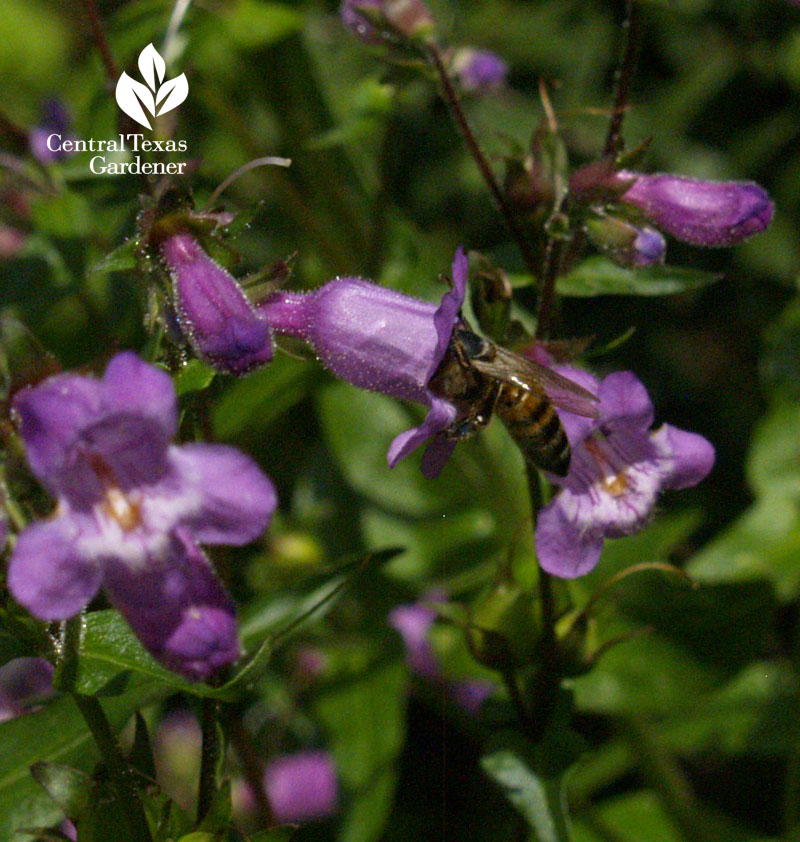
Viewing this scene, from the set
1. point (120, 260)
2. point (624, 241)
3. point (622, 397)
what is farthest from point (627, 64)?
point (120, 260)

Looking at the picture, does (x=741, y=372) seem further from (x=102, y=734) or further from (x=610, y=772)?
(x=102, y=734)

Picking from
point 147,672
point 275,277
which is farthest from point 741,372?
point 147,672

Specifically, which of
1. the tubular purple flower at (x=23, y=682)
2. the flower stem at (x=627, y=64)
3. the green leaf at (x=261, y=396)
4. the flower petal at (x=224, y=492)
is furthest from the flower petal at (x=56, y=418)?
the green leaf at (x=261, y=396)

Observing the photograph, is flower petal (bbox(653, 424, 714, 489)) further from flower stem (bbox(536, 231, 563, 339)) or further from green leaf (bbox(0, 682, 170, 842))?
green leaf (bbox(0, 682, 170, 842))

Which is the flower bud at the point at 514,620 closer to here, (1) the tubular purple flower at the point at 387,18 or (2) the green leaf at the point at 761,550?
(2) the green leaf at the point at 761,550

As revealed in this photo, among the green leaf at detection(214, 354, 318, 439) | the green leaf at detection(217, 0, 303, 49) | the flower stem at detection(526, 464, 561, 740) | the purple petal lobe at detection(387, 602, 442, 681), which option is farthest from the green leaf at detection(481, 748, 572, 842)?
the green leaf at detection(217, 0, 303, 49)

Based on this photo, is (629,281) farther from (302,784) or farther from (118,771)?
(302,784)
